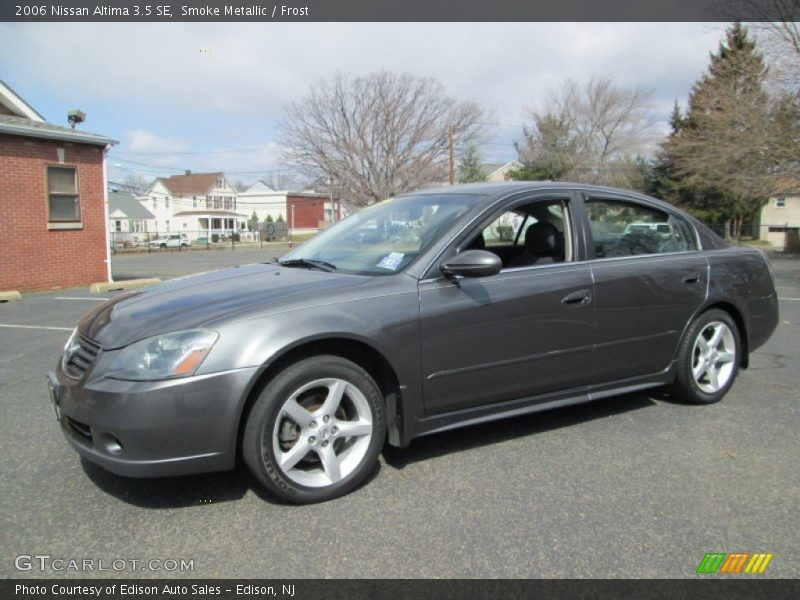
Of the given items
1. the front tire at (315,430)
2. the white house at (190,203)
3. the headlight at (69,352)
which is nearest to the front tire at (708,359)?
the front tire at (315,430)

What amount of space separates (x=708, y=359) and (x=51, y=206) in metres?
13.6

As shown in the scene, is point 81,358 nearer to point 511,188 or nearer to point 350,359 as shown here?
point 350,359

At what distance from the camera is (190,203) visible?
247ft

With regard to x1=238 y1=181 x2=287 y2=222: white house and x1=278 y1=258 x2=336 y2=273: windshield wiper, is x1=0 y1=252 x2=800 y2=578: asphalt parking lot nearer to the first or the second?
x1=278 y1=258 x2=336 y2=273: windshield wiper

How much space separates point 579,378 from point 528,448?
537 millimetres

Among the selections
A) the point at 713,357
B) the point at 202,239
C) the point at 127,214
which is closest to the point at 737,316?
the point at 713,357

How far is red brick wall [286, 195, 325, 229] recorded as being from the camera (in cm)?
8000

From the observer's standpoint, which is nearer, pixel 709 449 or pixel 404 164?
pixel 709 449

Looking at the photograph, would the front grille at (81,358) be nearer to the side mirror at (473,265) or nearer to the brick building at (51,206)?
the side mirror at (473,265)

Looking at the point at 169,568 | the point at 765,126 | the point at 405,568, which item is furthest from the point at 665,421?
the point at 765,126

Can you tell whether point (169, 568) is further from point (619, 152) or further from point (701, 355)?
point (619, 152)

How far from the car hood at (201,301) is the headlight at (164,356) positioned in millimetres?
49

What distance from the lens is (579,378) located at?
12.2 feet

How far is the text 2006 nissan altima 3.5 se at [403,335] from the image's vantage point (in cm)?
270
